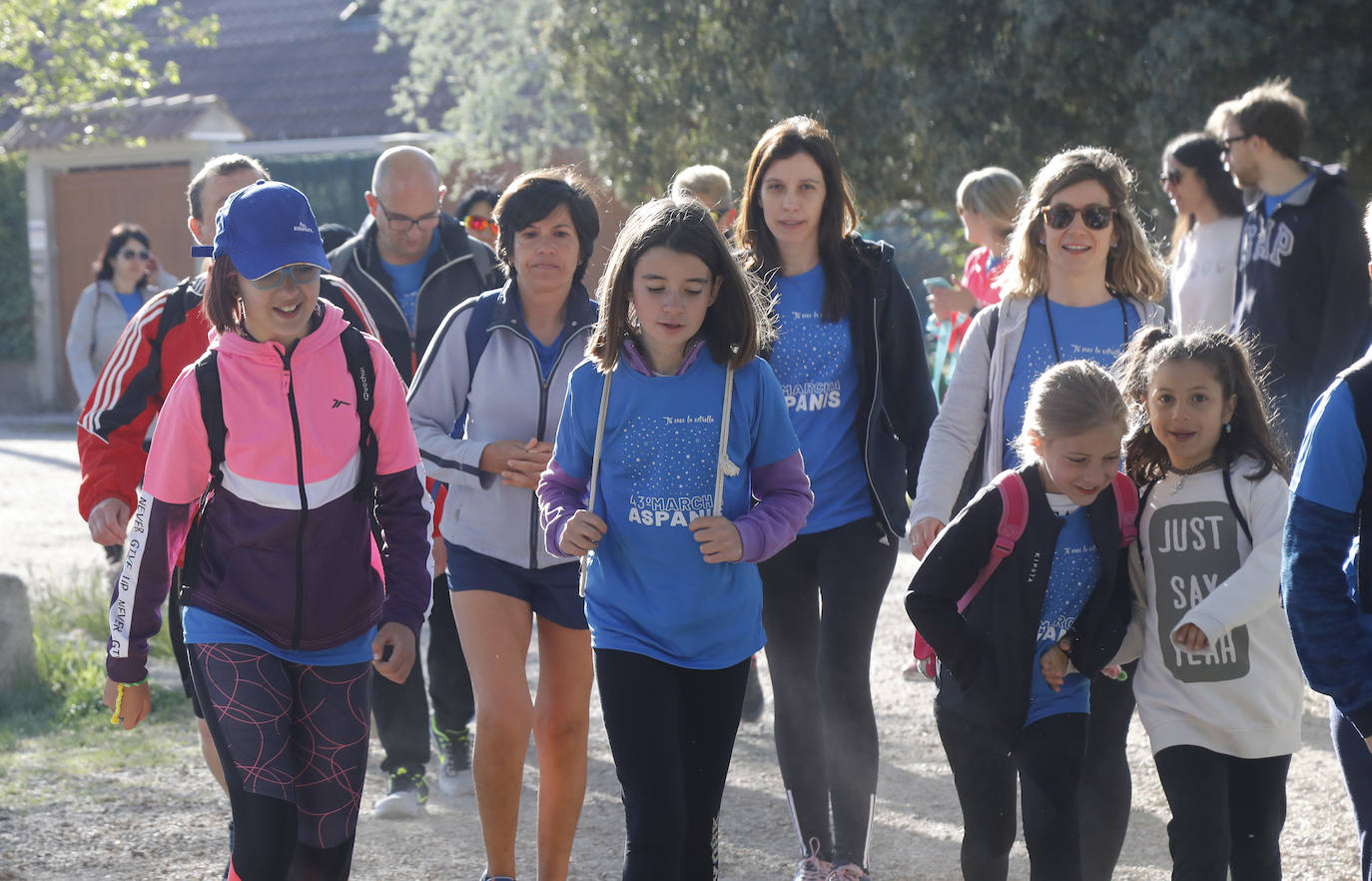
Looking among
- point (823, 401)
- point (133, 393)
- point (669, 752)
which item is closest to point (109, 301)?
point (133, 393)

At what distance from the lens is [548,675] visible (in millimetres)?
4535

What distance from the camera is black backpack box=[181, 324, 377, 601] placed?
3.54 m

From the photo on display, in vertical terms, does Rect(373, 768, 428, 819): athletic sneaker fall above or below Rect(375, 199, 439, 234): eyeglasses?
below

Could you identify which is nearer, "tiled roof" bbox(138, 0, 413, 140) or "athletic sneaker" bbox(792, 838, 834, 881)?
"athletic sneaker" bbox(792, 838, 834, 881)

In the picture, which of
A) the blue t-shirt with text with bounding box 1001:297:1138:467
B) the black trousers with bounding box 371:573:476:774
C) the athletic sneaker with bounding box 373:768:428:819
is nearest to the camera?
the blue t-shirt with text with bounding box 1001:297:1138:467

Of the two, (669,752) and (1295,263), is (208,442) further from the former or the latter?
(1295,263)

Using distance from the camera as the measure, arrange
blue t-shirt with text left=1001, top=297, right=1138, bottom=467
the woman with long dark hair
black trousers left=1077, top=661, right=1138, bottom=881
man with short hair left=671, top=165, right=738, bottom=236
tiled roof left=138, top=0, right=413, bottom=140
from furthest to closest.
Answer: tiled roof left=138, top=0, right=413, bottom=140, man with short hair left=671, top=165, right=738, bottom=236, the woman with long dark hair, blue t-shirt with text left=1001, top=297, right=1138, bottom=467, black trousers left=1077, top=661, right=1138, bottom=881

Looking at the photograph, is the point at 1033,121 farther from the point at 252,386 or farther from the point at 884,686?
the point at 252,386

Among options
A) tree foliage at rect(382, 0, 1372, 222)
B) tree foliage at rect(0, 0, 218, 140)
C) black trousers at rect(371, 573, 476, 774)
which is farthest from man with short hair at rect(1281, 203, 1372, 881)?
tree foliage at rect(0, 0, 218, 140)

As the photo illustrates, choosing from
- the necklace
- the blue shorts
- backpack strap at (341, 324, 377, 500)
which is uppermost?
backpack strap at (341, 324, 377, 500)

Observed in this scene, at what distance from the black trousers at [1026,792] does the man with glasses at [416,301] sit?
7.95ft

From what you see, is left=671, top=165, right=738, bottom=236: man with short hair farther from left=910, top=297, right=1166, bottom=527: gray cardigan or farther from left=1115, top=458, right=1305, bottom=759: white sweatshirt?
left=1115, top=458, right=1305, bottom=759: white sweatshirt

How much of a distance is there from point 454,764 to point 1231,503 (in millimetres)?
3239

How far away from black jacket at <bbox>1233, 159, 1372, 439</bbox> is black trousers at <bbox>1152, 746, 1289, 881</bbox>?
119 inches
